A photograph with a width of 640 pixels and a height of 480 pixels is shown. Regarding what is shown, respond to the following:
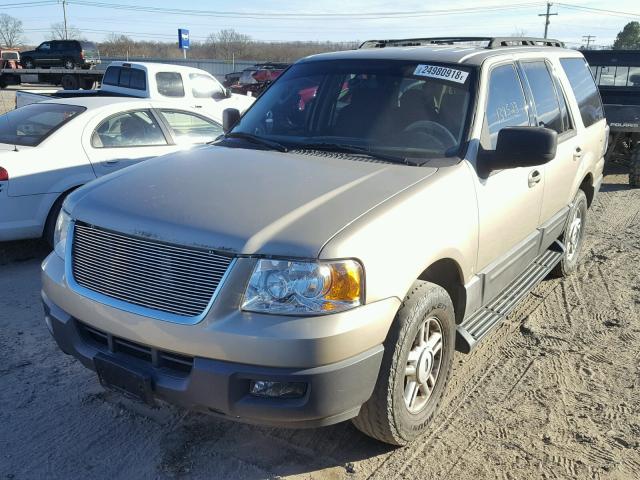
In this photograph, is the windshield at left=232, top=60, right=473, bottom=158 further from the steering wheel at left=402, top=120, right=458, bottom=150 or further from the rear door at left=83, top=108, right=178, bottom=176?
the rear door at left=83, top=108, right=178, bottom=176

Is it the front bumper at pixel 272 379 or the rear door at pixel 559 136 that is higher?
the rear door at pixel 559 136

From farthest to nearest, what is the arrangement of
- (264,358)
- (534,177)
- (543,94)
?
(543,94)
(534,177)
(264,358)

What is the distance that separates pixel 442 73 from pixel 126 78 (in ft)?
33.6

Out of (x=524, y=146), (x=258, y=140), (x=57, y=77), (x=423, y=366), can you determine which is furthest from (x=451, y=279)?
(x=57, y=77)

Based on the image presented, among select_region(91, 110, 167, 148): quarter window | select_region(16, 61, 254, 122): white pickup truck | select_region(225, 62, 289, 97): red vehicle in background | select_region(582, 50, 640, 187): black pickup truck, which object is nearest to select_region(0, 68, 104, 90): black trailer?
select_region(225, 62, 289, 97): red vehicle in background

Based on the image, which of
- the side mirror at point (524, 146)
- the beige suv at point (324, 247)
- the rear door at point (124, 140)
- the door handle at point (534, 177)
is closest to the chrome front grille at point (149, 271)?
the beige suv at point (324, 247)

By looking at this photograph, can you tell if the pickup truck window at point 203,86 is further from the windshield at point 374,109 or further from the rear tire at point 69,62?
the rear tire at point 69,62

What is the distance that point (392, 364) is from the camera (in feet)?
8.78

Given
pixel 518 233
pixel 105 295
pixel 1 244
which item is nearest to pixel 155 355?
pixel 105 295

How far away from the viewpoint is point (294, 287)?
2422 mm

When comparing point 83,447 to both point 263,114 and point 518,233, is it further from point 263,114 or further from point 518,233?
point 518,233

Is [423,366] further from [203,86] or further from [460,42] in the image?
[203,86]

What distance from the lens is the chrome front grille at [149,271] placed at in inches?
97.0

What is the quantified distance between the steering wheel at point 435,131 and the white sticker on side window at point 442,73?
320 mm
